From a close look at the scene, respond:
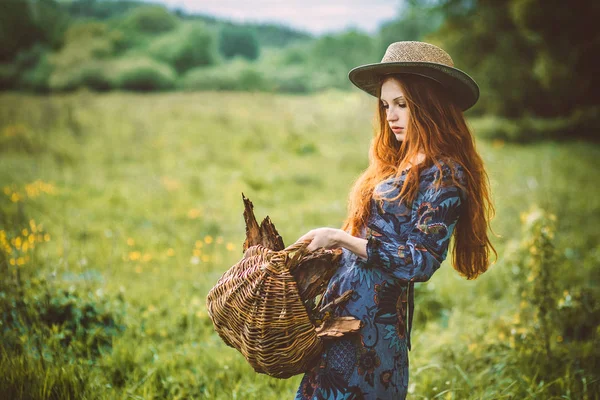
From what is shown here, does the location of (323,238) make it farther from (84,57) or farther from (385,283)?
(84,57)

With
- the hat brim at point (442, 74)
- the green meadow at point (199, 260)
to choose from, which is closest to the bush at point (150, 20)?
the green meadow at point (199, 260)

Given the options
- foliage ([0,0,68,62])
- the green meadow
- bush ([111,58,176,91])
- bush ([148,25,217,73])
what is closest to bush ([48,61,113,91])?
bush ([111,58,176,91])

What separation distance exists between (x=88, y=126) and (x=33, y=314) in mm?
10386

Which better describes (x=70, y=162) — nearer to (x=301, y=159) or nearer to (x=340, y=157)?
(x=301, y=159)

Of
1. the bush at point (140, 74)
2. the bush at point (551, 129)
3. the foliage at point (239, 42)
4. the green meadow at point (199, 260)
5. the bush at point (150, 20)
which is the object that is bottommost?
the green meadow at point (199, 260)

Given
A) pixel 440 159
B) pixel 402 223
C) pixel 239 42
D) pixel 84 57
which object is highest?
pixel 239 42

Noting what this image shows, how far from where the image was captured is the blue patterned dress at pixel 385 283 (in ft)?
5.49

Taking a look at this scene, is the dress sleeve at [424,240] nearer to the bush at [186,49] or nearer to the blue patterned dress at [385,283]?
the blue patterned dress at [385,283]

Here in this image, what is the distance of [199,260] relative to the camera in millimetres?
4941

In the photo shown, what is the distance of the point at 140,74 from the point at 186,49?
2.29 metres

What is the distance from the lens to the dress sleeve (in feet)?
5.42

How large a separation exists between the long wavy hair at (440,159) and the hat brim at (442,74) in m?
0.04

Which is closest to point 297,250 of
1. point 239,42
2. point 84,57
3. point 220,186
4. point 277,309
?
point 277,309

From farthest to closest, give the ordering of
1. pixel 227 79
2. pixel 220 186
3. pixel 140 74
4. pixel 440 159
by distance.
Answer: pixel 227 79
pixel 140 74
pixel 220 186
pixel 440 159
